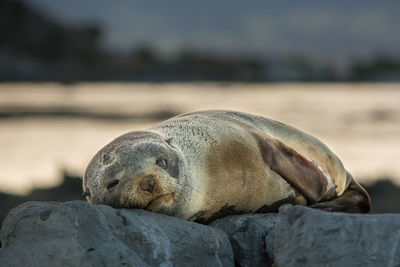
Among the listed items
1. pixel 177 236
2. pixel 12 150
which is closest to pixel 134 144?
pixel 177 236

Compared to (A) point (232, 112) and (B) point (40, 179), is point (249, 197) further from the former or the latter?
(B) point (40, 179)

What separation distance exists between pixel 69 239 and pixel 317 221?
157cm

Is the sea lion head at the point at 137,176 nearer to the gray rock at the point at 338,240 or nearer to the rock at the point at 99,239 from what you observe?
the rock at the point at 99,239

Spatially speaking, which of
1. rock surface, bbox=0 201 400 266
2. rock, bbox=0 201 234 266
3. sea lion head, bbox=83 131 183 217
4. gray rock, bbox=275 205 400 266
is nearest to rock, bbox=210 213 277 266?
rock surface, bbox=0 201 400 266

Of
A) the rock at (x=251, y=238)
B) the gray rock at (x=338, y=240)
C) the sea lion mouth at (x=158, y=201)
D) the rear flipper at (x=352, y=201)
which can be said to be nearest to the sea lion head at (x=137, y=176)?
the sea lion mouth at (x=158, y=201)

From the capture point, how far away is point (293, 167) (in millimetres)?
6137

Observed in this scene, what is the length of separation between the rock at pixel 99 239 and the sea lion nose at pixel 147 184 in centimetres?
18

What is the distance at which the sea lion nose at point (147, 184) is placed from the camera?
192 inches

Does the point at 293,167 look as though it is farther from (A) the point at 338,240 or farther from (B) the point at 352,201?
(A) the point at 338,240

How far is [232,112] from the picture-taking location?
686 cm

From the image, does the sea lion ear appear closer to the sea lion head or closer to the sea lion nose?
the sea lion head

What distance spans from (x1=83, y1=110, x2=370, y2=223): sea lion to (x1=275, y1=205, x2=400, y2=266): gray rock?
1173mm

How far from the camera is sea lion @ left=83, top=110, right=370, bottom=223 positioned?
4.97 metres

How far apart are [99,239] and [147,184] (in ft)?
2.37
